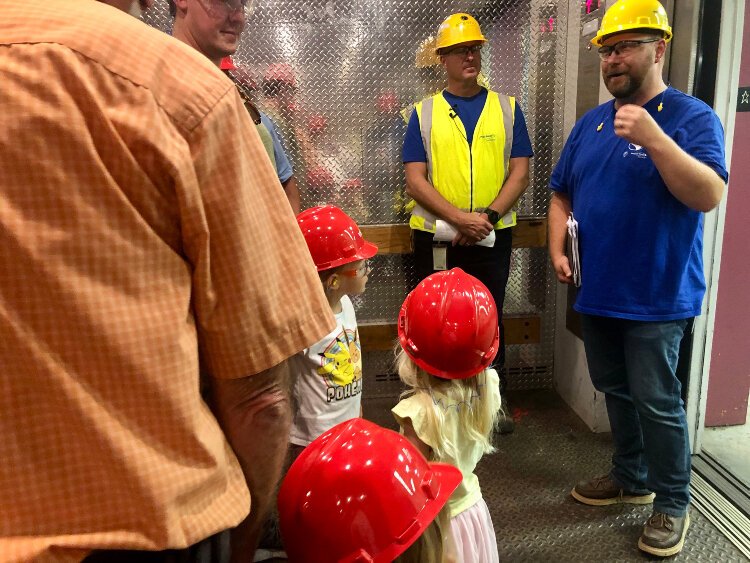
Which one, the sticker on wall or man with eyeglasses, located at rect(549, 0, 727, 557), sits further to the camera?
the sticker on wall

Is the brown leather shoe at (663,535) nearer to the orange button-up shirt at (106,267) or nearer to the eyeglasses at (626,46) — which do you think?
the eyeglasses at (626,46)

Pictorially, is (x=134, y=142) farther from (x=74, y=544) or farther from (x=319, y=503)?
(x=319, y=503)

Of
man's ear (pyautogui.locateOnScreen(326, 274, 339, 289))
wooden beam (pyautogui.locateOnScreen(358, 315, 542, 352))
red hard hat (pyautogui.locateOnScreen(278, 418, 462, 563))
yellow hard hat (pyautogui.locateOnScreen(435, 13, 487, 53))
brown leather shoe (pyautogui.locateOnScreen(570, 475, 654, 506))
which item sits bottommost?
brown leather shoe (pyautogui.locateOnScreen(570, 475, 654, 506))

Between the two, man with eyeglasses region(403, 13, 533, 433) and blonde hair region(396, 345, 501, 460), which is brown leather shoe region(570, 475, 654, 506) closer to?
man with eyeglasses region(403, 13, 533, 433)

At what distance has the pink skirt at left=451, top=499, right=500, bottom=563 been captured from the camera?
70.3 inches

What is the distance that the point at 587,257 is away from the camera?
2645 mm

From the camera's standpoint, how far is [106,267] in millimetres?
743

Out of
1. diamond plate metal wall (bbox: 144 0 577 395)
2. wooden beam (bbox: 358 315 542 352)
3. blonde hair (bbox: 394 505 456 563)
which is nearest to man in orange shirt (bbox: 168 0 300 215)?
diamond plate metal wall (bbox: 144 0 577 395)

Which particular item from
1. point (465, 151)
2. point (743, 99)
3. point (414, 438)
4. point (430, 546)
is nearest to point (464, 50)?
point (465, 151)

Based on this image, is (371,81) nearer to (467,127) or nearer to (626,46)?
(467,127)

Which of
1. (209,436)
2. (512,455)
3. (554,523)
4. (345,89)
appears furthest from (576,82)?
(209,436)

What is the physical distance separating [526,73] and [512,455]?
257cm

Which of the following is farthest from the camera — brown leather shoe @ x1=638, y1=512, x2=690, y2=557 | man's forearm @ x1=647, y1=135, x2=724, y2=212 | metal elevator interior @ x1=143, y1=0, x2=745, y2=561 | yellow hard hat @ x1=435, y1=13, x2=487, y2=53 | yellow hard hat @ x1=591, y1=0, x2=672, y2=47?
metal elevator interior @ x1=143, y1=0, x2=745, y2=561

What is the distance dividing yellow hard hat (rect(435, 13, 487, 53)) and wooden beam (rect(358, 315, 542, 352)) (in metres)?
1.91
